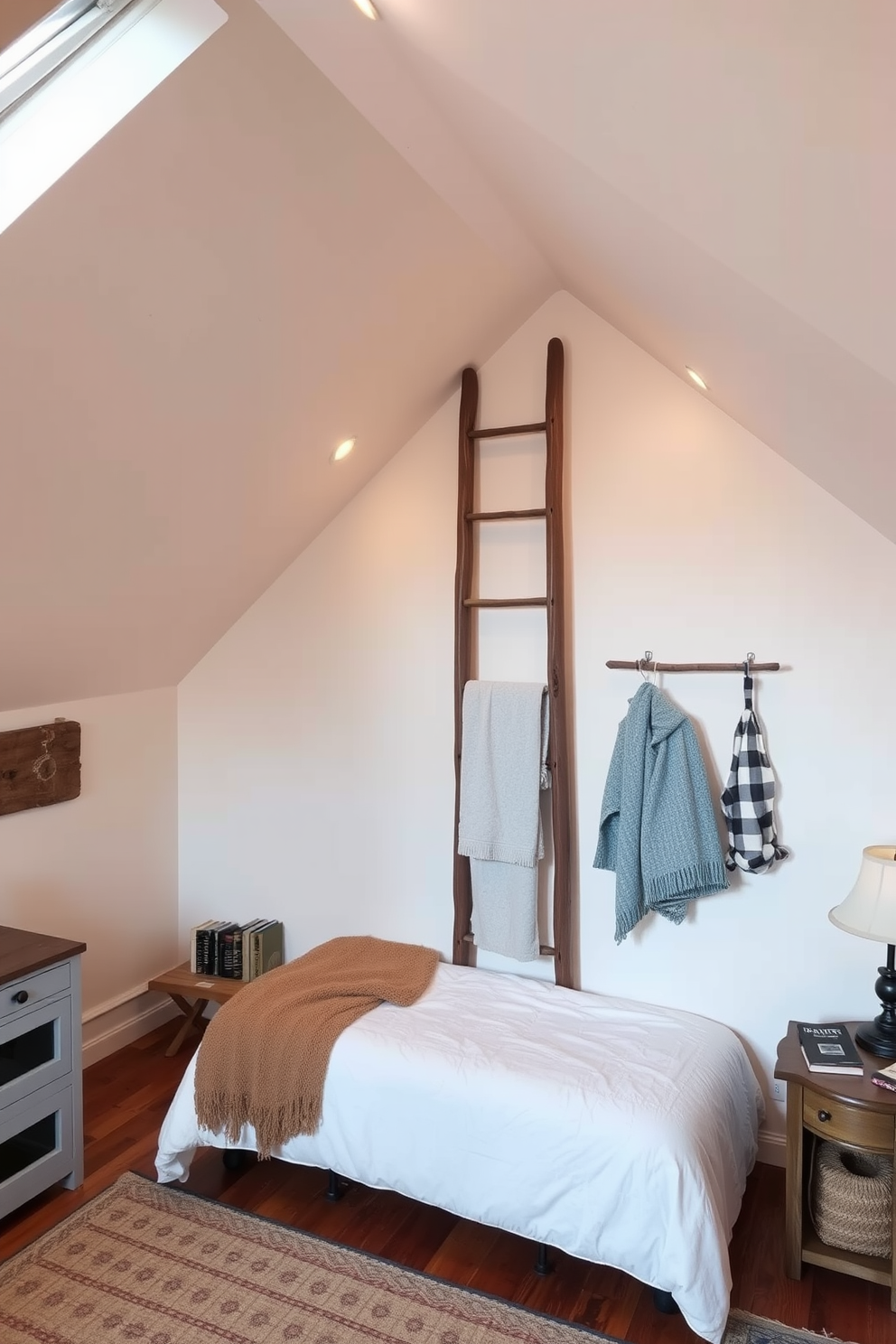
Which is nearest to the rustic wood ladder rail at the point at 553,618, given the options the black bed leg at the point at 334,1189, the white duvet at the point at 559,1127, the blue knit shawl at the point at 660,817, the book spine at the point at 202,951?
the blue knit shawl at the point at 660,817

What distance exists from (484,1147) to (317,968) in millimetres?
942

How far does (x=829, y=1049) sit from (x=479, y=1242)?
3.64 feet

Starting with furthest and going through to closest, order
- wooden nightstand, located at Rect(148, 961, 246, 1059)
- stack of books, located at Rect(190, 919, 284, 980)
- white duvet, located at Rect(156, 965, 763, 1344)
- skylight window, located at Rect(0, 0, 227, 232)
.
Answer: stack of books, located at Rect(190, 919, 284, 980), wooden nightstand, located at Rect(148, 961, 246, 1059), white duvet, located at Rect(156, 965, 763, 1344), skylight window, located at Rect(0, 0, 227, 232)

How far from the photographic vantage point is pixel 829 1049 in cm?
248

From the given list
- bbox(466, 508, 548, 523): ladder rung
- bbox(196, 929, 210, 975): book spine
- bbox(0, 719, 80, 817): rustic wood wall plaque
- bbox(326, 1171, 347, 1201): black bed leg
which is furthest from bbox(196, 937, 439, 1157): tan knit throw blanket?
bbox(466, 508, 548, 523): ladder rung

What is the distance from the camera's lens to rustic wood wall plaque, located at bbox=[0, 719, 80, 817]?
307 centimetres

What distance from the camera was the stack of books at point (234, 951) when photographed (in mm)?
3527

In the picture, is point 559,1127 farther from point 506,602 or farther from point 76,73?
point 76,73

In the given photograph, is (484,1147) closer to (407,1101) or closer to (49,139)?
(407,1101)

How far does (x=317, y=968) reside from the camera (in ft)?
10.3

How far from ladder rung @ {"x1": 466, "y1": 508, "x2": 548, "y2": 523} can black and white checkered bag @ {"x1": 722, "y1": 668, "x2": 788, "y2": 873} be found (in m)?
0.96

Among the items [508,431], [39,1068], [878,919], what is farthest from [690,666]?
[39,1068]

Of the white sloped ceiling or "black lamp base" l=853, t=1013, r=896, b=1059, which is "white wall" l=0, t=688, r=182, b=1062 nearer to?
the white sloped ceiling

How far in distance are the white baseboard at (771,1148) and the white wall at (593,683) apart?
46 millimetres
